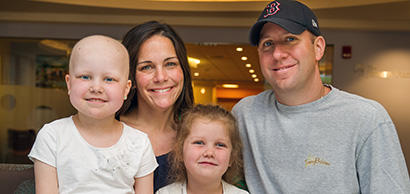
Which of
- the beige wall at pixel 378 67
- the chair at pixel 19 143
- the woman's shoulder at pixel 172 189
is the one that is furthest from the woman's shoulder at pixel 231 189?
the chair at pixel 19 143

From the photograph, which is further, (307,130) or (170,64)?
(170,64)

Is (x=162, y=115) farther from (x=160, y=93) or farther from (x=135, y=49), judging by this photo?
(x=135, y=49)

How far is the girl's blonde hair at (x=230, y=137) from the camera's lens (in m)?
1.86

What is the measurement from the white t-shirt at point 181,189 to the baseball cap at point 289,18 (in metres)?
0.78

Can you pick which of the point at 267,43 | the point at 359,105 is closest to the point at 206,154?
the point at 267,43

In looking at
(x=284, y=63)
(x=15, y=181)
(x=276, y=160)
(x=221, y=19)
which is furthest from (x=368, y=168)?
(x=221, y=19)

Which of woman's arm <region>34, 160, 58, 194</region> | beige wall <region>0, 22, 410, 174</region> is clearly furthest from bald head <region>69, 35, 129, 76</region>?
beige wall <region>0, 22, 410, 174</region>

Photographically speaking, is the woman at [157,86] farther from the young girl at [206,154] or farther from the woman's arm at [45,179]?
the woman's arm at [45,179]

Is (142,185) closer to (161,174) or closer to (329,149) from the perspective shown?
(161,174)

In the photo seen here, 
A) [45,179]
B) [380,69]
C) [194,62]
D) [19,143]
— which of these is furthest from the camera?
[19,143]

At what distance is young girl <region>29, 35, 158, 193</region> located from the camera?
4.63 ft

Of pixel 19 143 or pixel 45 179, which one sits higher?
pixel 45 179

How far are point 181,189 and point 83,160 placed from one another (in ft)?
1.89

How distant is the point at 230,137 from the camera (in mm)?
1820
